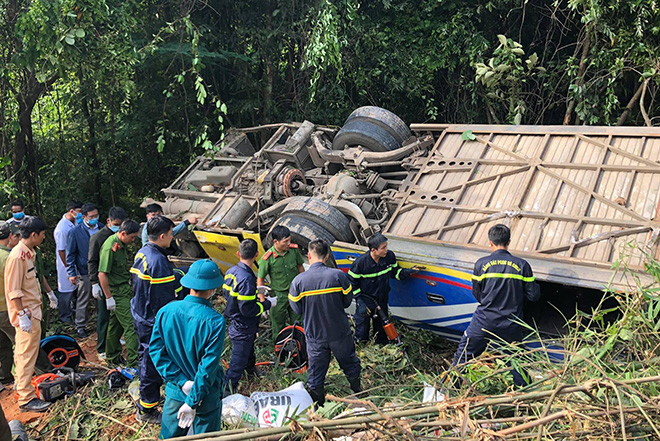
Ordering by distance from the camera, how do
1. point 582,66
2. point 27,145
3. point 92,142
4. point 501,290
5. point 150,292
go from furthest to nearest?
point 92,142 → point 27,145 → point 582,66 → point 150,292 → point 501,290

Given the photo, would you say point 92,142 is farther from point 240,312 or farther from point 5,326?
point 240,312

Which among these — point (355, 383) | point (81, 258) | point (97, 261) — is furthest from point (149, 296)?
point (81, 258)

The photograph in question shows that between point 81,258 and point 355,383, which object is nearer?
point 355,383

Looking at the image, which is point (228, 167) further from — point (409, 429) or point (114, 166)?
point (409, 429)

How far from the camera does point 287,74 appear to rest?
1086 centimetres

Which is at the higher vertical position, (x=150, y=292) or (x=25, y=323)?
(x=150, y=292)

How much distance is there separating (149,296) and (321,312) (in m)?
1.41

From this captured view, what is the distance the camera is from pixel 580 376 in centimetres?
280

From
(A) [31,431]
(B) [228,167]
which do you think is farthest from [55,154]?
(A) [31,431]

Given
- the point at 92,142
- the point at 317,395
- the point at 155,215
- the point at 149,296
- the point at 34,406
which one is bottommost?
the point at 34,406

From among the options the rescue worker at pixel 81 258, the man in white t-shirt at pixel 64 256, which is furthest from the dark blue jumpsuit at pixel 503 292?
the man in white t-shirt at pixel 64 256

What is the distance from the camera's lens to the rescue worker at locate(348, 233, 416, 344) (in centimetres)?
543

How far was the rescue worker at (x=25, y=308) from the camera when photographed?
187 inches

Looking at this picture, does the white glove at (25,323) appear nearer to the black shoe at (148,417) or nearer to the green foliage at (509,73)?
the black shoe at (148,417)
